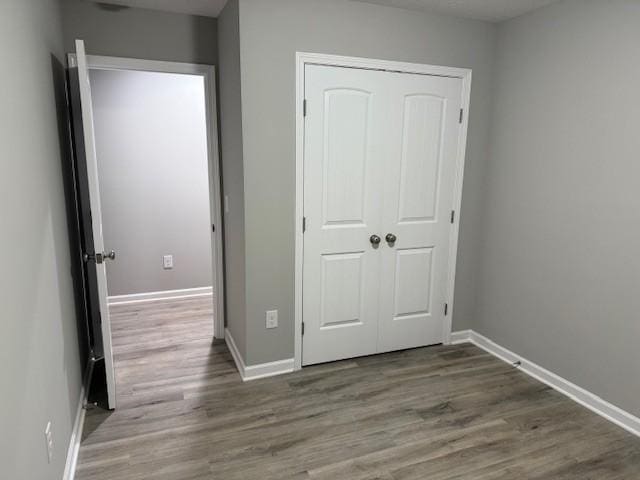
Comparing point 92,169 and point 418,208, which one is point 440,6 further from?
point 92,169

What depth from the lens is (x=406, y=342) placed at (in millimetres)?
3305

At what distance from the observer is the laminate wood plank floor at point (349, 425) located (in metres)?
2.08

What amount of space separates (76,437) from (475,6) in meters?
3.31

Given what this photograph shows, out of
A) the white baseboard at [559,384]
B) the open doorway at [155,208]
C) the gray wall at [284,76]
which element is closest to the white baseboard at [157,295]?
the open doorway at [155,208]

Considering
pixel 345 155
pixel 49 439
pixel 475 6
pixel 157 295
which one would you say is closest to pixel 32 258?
pixel 49 439

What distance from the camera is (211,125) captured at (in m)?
3.20

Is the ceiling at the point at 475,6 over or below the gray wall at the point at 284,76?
over

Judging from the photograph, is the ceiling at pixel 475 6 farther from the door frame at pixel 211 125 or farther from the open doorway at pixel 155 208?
the open doorway at pixel 155 208

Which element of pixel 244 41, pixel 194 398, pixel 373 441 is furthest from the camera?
pixel 194 398

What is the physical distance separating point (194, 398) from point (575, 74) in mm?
2966

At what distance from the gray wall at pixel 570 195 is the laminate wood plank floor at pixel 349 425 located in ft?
1.16

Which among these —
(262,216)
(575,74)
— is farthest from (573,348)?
(262,216)

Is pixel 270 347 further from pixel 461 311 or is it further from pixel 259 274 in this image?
pixel 461 311

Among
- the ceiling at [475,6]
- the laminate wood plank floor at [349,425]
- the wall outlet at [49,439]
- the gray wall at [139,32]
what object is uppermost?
the ceiling at [475,6]
